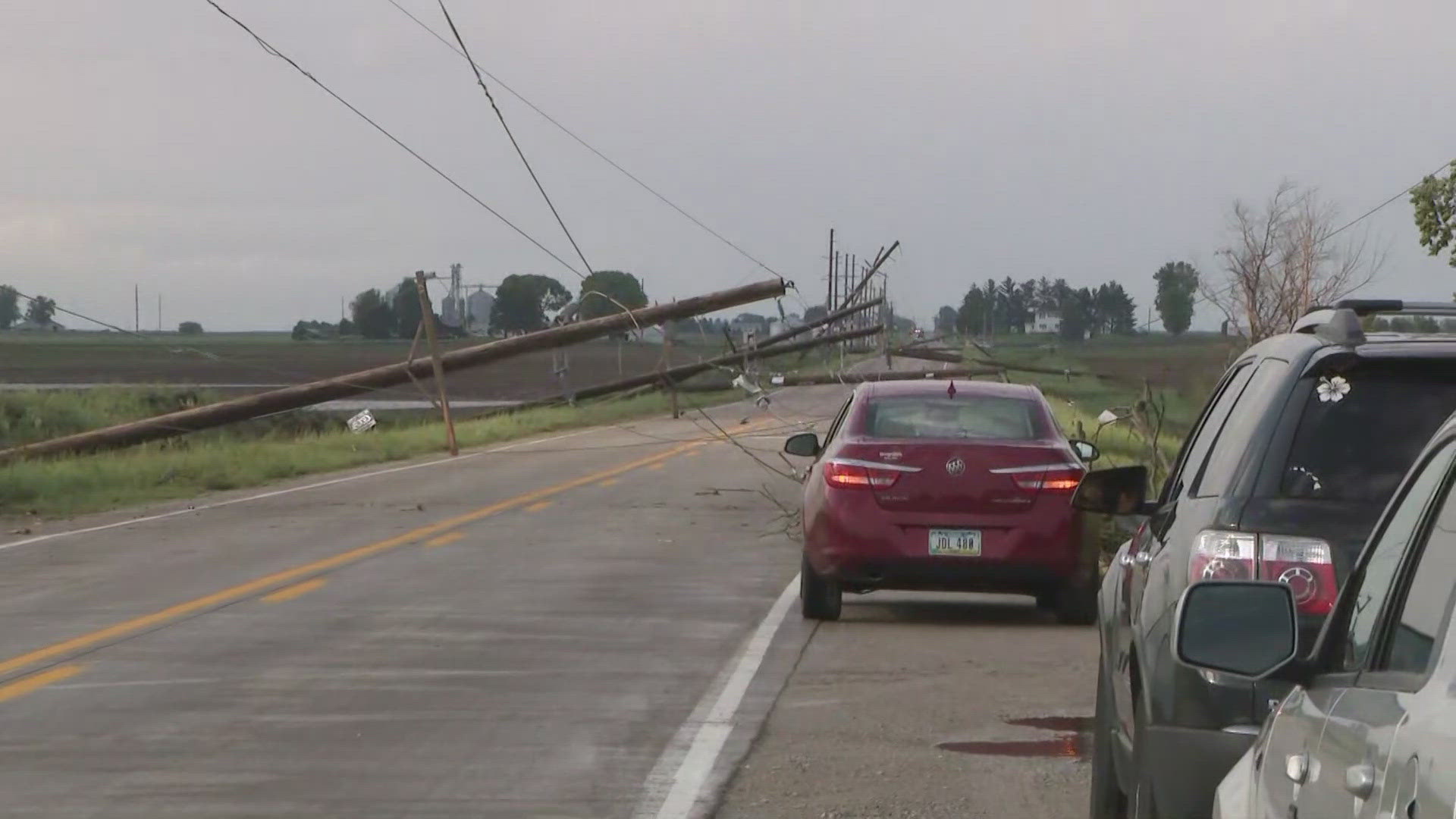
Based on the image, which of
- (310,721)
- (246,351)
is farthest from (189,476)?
(246,351)

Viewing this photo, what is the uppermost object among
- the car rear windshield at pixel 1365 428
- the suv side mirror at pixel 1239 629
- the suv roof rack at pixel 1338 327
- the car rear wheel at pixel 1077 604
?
the suv roof rack at pixel 1338 327

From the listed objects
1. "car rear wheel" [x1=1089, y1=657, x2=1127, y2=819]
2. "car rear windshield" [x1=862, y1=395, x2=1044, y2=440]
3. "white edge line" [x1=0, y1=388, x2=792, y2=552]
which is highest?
"car rear windshield" [x1=862, y1=395, x2=1044, y2=440]

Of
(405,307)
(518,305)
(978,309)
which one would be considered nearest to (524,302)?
(518,305)

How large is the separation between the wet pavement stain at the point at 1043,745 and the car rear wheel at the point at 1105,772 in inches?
67.3

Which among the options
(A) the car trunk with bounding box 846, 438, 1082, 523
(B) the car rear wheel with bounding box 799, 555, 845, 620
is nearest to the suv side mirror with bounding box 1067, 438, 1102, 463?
(A) the car trunk with bounding box 846, 438, 1082, 523

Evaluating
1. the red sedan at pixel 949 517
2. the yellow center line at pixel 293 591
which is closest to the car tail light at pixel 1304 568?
the red sedan at pixel 949 517

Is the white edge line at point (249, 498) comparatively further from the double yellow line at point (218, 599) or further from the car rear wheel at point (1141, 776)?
the car rear wheel at point (1141, 776)

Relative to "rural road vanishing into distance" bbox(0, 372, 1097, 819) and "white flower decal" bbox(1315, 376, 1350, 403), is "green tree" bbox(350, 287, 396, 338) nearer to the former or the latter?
"rural road vanishing into distance" bbox(0, 372, 1097, 819)

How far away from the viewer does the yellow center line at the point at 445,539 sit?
59.3 feet

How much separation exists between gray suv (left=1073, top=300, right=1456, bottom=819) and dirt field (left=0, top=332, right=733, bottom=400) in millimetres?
50192

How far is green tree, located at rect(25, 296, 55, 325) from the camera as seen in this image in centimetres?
2738

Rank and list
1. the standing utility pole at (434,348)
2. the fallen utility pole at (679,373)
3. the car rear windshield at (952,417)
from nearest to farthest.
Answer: the car rear windshield at (952,417)
the standing utility pole at (434,348)
the fallen utility pole at (679,373)

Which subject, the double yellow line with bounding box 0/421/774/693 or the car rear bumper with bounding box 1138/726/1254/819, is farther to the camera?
the double yellow line with bounding box 0/421/774/693

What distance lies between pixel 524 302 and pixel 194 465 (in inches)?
1021
